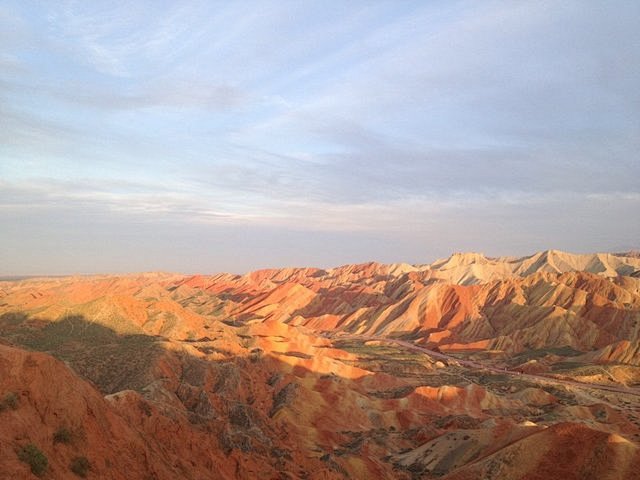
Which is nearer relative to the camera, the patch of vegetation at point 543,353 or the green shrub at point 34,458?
the green shrub at point 34,458

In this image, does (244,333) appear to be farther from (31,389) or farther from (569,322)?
(569,322)

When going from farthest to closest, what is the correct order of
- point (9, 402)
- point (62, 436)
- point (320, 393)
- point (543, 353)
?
1. point (543, 353)
2. point (320, 393)
3. point (62, 436)
4. point (9, 402)

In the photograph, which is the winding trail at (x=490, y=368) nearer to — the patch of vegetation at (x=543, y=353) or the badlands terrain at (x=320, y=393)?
the badlands terrain at (x=320, y=393)

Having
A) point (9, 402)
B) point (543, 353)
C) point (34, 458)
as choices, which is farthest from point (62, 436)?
point (543, 353)

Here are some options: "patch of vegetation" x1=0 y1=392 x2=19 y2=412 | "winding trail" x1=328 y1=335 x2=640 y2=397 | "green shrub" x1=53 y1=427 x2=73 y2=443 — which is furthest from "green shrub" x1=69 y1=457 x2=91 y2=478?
"winding trail" x1=328 y1=335 x2=640 y2=397

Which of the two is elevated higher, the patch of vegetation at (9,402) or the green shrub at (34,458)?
the patch of vegetation at (9,402)

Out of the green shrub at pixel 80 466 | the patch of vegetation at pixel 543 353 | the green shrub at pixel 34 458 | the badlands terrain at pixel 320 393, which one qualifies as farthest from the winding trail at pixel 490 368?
the green shrub at pixel 34 458

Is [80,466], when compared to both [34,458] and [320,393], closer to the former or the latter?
[34,458]
